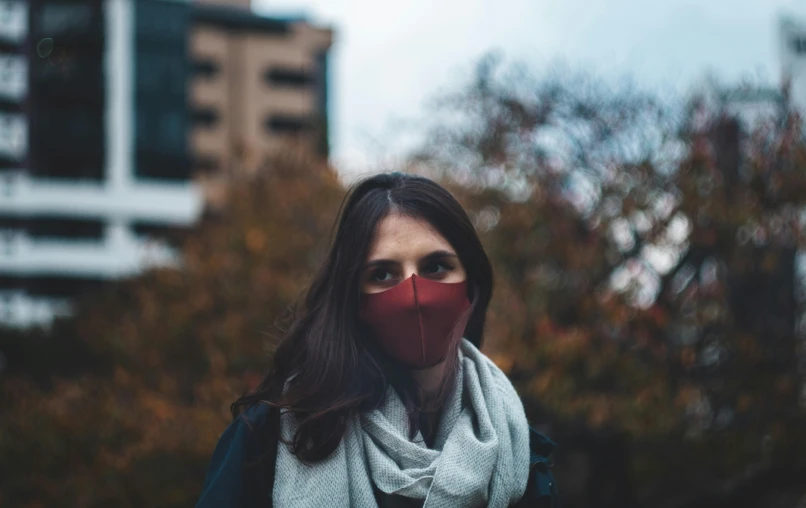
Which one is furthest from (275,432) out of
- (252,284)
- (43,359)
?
(43,359)

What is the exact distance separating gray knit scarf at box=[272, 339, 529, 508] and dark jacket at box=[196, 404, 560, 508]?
38mm

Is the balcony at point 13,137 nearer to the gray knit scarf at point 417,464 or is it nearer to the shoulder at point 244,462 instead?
the shoulder at point 244,462

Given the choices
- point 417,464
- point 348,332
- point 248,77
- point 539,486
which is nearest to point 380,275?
point 348,332

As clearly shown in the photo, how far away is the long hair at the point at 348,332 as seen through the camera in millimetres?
2293

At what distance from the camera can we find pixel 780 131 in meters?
9.53

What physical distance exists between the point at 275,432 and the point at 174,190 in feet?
140

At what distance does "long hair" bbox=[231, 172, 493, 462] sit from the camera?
2.29 meters

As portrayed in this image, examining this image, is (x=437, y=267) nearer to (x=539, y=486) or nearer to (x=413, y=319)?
(x=413, y=319)

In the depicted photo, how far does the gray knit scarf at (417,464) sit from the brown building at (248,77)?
1812 inches

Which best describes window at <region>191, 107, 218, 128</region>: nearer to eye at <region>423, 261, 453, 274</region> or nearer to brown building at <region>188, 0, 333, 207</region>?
brown building at <region>188, 0, 333, 207</region>

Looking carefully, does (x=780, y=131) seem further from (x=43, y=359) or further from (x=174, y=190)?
(x=174, y=190)

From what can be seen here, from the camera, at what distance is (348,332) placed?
2.40 m

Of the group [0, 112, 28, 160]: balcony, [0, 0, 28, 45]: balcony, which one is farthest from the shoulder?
[0, 0, 28, 45]: balcony

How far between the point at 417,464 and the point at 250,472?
0.38 metres
